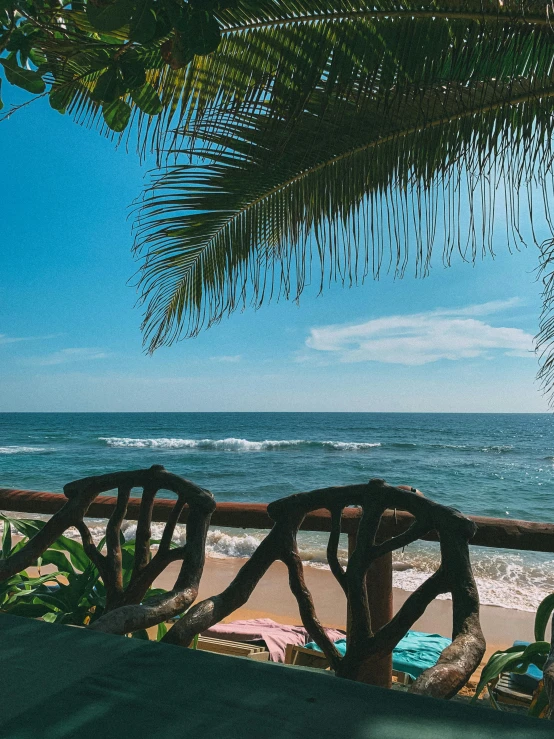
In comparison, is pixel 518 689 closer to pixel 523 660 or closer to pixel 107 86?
pixel 523 660

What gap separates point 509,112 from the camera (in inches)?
65.1

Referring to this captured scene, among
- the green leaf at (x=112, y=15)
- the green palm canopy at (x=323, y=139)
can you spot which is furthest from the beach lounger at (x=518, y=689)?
the green leaf at (x=112, y=15)

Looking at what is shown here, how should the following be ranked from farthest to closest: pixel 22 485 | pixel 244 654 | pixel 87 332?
pixel 87 332
pixel 22 485
pixel 244 654

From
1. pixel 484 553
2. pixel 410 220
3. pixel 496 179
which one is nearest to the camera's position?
pixel 496 179

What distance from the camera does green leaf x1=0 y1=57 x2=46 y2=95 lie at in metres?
1.11

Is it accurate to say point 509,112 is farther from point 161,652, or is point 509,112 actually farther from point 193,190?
point 161,652

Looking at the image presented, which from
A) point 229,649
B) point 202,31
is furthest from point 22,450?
point 202,31

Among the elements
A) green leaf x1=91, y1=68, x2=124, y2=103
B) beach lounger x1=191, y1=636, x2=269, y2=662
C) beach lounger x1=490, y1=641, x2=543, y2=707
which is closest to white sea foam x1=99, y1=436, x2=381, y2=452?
beach lounger x1=191, y1=636, x2=269, y2=662

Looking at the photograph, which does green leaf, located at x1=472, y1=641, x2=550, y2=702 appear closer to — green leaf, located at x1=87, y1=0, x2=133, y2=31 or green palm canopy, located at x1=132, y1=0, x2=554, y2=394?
green palm canopy, located at x1=132, y1=0, x2=554, y2=394

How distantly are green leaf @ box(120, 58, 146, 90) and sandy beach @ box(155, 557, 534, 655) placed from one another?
14.4ft

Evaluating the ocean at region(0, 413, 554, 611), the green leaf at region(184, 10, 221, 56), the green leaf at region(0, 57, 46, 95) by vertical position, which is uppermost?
the green leaf at region(184, 10, 221, 56)

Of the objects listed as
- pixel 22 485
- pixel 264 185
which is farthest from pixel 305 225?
pixel 22 485

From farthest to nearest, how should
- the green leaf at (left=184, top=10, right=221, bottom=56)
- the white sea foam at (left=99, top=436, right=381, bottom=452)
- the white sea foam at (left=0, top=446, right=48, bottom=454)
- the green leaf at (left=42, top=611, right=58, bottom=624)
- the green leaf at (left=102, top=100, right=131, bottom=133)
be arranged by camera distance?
the white sea foam at (left=99, top=436, right=381, bottom=452)
the white sea foam at (left=0, top=446, right=48, bottom=454)
the green leaf at (left=42, top=611, right=58, bottom=624)
the green leaf at (left=102, top=100, right=131, bottom=133)
the green leaf at (left=184, top=10, right=221, bottom=56)

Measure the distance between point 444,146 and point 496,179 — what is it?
0.21 meters
